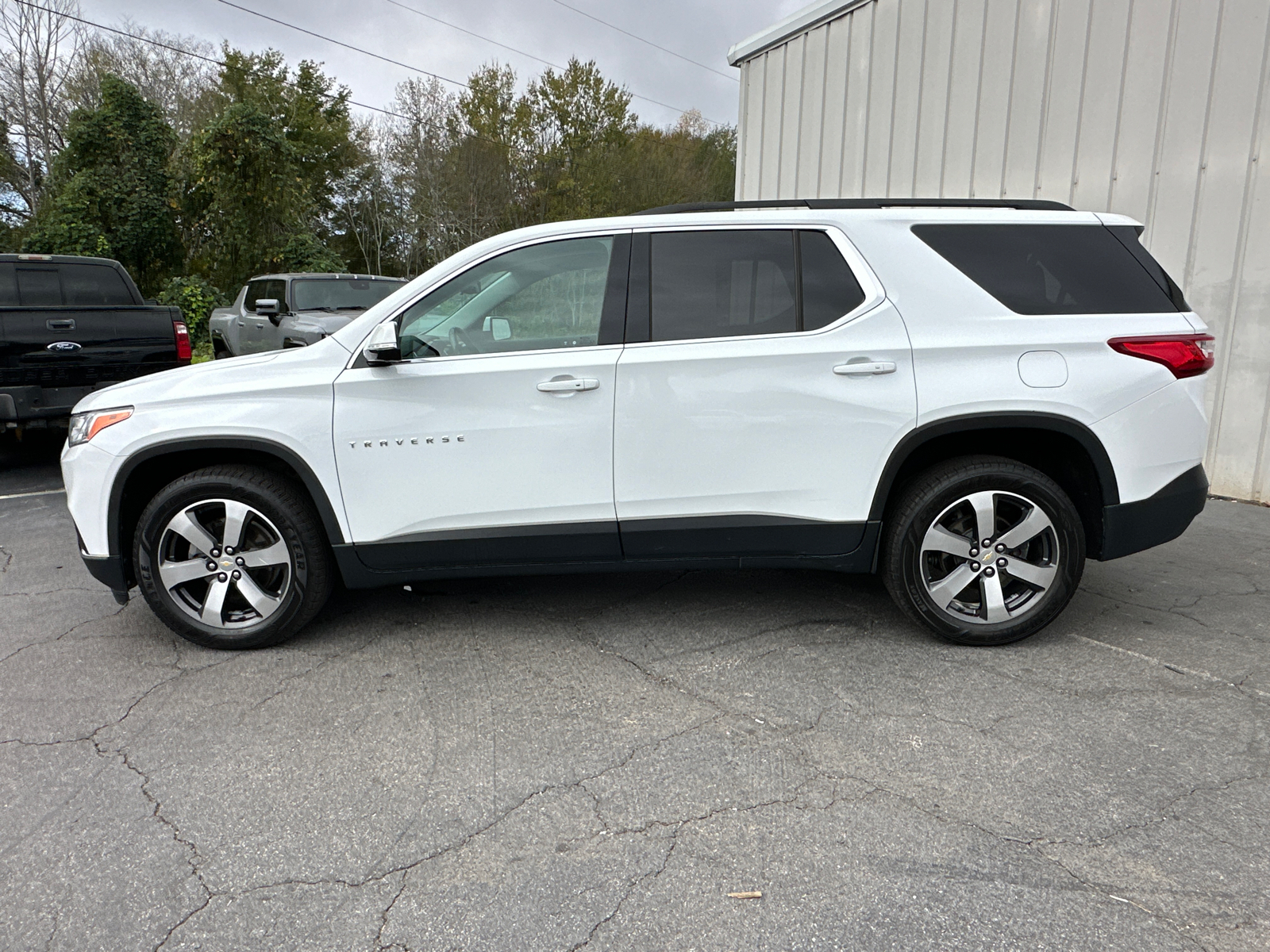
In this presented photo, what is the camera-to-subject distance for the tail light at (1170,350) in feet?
11.8

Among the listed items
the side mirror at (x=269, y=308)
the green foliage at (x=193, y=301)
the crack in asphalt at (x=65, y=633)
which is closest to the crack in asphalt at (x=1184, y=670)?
the crack in asphalt at (x=65, y=633)

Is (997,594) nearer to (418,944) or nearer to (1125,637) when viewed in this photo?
(1125,637)

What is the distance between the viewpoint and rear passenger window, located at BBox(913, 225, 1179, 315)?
3668 mm

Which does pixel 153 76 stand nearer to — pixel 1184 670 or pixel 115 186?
pixel 115 186

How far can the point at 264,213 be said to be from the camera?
22281 millimetres

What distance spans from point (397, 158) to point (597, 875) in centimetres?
3386

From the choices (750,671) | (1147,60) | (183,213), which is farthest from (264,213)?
(750,671)

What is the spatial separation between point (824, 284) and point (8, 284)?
7.59 metres

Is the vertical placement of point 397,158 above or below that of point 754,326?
above

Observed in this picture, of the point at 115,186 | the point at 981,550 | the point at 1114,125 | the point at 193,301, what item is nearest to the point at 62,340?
the point at 981,550

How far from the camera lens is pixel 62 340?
7.04 m

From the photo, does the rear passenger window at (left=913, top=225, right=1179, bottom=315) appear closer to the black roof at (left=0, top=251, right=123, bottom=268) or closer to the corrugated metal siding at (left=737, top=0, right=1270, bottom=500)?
the corrugated metal siding at (left=737, top=0, right=1270, bottom=500)

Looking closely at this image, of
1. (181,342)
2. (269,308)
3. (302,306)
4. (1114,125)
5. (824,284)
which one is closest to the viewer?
(824,284)

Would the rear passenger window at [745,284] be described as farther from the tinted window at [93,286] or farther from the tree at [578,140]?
the tree at [578,140]
